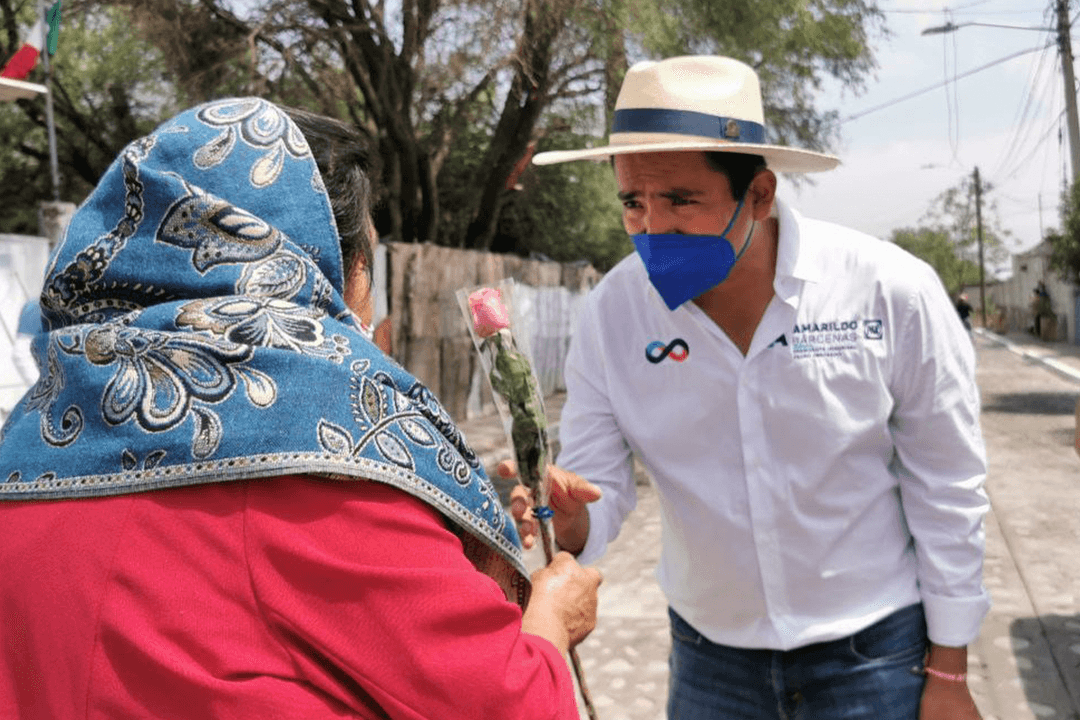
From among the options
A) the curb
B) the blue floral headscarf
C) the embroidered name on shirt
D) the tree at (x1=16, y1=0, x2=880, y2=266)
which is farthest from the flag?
the curb

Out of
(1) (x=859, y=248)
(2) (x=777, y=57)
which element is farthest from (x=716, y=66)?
(2) (x=777, y=57)

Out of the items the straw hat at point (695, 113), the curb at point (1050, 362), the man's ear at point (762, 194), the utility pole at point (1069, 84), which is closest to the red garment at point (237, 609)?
the straw hat at point (695, 113)

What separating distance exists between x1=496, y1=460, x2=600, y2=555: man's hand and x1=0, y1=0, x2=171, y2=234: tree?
17.8m

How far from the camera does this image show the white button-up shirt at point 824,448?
2.16 meters

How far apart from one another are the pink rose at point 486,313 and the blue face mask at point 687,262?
15.8 inches

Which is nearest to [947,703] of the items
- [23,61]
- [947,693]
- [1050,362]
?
[947,693]

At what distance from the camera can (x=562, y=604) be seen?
1716mm

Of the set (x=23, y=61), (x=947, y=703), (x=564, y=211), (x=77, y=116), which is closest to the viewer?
(x=947, y=703)

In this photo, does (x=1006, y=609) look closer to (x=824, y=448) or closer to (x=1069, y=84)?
(x=824, y=448)

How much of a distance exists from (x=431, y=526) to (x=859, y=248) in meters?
1.28

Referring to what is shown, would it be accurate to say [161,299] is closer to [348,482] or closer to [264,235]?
[264,235]

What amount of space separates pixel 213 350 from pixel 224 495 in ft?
0.55

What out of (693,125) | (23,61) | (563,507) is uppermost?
(23,61)

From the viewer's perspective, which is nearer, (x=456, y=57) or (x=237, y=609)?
(x=237, y=609)
